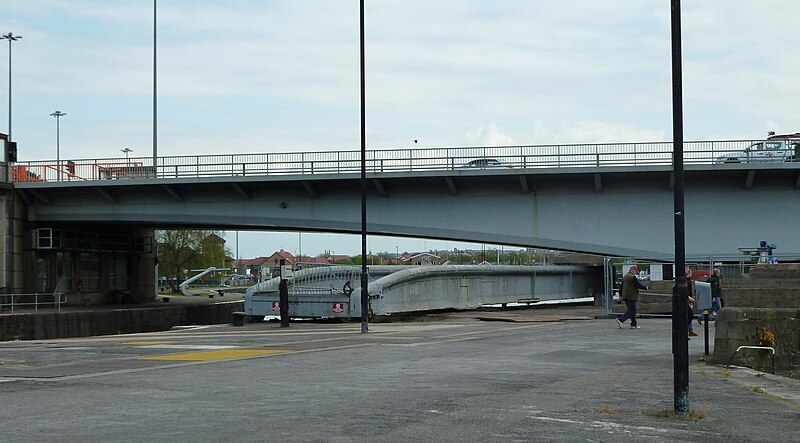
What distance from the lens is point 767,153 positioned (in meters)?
37.3

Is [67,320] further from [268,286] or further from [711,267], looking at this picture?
[711,267]

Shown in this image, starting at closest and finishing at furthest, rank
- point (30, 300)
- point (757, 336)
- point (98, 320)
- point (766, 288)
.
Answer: point (757, 336)
point (766, 288)
point (98, 320)
point (30, 300)

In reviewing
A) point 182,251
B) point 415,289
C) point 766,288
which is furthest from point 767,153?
point 182,251

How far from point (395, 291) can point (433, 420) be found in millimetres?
30017

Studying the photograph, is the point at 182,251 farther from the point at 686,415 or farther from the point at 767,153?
the point at 686,415

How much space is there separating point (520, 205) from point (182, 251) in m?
58.6

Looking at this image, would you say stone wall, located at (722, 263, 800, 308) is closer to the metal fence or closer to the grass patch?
the grass patch

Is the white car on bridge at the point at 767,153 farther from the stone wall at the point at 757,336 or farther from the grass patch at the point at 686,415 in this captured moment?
the grass patch at the point at 686,415

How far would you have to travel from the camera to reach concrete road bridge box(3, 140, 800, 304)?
38125mm

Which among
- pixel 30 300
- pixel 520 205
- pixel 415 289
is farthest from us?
pixel 30 300

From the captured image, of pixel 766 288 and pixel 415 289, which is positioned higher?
pixel 766 288

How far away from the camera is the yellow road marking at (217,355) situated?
57.3ft

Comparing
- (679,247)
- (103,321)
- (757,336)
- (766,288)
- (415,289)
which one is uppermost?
(679,247)

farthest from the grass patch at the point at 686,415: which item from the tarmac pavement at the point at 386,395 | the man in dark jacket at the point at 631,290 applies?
the man in dark jacket at the point at 631,290
